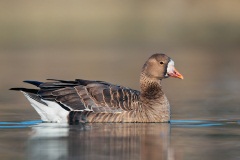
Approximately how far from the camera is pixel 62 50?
39.4 metres

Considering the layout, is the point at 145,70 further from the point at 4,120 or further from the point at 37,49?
the point at 37,49

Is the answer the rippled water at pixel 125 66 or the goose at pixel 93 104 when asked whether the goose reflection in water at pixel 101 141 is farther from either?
the goose at pixel 93 104

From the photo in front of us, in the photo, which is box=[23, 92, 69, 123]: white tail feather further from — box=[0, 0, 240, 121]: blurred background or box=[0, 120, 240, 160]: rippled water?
box=[0, 0, 240, 121]: blurred background

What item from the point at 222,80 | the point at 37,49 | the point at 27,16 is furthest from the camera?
the point at 27,16

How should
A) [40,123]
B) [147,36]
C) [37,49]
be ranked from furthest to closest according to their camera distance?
1. [147,36]
2. [37,49]
3. [40,123]

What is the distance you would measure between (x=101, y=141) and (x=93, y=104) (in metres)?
2.39

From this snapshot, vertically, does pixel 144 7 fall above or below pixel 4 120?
above

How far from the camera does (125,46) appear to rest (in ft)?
137

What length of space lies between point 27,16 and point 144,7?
8.02 m

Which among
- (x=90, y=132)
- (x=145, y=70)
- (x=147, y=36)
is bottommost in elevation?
(x=90, y=132)

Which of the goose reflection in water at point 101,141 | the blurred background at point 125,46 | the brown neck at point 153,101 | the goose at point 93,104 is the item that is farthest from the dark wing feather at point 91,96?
the blurred background at point 125,46

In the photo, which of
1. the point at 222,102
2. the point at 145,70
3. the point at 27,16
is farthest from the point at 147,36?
the point at 145,70

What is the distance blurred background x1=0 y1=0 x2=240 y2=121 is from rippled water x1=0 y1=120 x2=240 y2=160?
1.43 metres

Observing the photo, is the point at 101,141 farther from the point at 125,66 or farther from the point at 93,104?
the point at 125,66
